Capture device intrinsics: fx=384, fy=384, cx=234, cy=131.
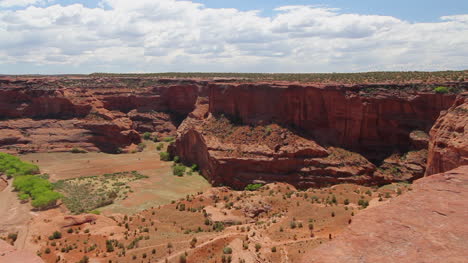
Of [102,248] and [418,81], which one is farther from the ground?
[418,81]

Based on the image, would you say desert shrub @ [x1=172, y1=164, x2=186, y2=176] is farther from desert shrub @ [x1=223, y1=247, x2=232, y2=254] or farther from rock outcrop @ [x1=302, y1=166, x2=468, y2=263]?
rock outcrop @ [x1=302, y1=166, x2=468, y2=263]

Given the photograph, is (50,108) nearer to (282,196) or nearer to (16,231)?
(16,231)

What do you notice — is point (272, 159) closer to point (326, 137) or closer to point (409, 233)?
point (326, 137)

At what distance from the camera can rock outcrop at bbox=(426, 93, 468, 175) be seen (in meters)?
18.5

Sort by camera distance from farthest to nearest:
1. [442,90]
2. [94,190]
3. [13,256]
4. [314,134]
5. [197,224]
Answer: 1. [94,190]
2. [314,134]
3. [442,90]
4. [197,224]
5. [13,256]

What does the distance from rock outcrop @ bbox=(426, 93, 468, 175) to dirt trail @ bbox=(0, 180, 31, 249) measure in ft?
79.1

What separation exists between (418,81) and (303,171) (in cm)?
1462

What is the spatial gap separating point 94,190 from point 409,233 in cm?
3710

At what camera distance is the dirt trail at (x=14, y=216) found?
85.2ft

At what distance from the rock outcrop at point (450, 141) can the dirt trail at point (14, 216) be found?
2411 centimetres

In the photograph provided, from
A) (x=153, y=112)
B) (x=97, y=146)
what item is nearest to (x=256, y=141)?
(x=97, y=146)

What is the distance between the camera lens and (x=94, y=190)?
3988cm

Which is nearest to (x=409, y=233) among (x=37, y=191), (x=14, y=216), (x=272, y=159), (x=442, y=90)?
(x=272, y=159)

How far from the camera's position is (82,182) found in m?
43.6
